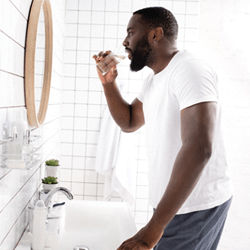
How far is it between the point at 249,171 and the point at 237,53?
0.96 meters

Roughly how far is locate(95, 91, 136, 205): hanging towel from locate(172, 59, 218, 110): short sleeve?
1292mm

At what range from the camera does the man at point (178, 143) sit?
0.77m

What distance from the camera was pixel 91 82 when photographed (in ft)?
7.68

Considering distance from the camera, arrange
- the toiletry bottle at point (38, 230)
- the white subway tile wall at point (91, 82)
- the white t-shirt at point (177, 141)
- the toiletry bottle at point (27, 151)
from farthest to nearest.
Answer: the white subway tile wall at point (91, 82) < the toiletry bottle at point (38, 230) < the white t-shirt at point (177, 141) < the toiletry bottle at point (27, 151)

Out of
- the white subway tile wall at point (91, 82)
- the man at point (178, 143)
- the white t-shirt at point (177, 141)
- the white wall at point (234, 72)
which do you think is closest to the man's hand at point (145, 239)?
the man at point (178, 143)

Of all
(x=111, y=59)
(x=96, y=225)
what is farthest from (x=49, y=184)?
(x=111, y=59)

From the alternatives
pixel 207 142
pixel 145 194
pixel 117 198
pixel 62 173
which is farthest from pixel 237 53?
pixel 207 142

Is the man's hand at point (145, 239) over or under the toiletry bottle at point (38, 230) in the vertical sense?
over

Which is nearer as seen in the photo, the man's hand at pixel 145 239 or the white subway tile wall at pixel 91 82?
the man's hand at pixel 145 239

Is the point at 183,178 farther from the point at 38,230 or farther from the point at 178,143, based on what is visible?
the point at 38,230

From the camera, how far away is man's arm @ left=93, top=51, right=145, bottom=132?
1370mm

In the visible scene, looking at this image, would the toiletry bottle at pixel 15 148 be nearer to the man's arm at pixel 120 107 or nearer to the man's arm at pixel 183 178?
the man's arm at pixel 183 178

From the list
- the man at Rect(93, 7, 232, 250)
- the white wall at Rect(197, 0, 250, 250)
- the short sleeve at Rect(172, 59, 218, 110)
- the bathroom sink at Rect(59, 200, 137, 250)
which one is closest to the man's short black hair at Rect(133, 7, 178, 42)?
the man at Rect(93, 7, 232, 250)

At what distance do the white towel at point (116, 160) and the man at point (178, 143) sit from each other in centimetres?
97
